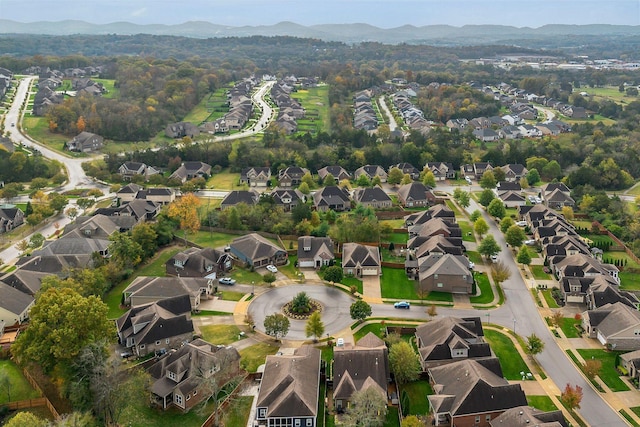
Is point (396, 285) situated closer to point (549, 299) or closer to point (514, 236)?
point (549, 299)

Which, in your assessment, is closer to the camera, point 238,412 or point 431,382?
point 238,412

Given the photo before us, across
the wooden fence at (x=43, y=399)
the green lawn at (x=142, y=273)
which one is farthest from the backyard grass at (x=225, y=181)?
the wooden fence at (x=43, y=399)

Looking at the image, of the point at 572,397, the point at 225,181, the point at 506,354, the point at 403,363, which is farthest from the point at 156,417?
the point at 225,181

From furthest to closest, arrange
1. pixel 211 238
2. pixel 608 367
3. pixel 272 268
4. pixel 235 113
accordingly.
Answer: pixel 235 113 → pixel 211 238 → pixel 272 268 → pixel 608 367

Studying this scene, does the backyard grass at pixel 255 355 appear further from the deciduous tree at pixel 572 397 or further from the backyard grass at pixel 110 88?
the backyard grass at pixel 110 88

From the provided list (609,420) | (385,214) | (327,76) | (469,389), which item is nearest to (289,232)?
(385,214)

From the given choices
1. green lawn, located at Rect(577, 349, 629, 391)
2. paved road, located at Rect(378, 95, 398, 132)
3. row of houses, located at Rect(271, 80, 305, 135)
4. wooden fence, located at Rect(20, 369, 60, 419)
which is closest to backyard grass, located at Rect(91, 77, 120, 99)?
row of houses, located at Rect(271, 80, 305, 135)
